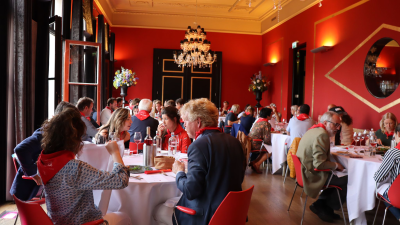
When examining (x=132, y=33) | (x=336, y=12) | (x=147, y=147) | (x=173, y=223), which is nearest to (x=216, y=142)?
(x=173, y=223)

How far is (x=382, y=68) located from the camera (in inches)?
258

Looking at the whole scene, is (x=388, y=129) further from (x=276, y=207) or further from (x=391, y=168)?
(x=391, y=168)

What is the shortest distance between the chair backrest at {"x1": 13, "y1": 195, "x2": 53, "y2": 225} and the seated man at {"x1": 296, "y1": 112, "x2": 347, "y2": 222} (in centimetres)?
298

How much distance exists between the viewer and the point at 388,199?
10.3 ft

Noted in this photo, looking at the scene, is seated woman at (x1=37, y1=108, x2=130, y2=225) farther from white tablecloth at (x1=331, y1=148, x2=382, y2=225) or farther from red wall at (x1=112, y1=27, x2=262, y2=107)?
red wall at (x1=112, y1=27, x2=262, y2=107)

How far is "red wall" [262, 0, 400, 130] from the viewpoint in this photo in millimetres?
6648

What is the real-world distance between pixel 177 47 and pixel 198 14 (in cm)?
152

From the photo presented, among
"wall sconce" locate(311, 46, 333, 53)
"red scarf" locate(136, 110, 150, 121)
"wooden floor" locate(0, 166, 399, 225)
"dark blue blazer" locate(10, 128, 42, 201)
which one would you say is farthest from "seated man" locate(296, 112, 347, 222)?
"wall sconce" locate(311, 46, 333, 53)

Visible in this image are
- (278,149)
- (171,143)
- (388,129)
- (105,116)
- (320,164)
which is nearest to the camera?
(171,143)

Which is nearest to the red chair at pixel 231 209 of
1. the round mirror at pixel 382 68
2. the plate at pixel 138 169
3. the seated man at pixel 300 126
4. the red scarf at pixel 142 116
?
the plate at pixel 138 169

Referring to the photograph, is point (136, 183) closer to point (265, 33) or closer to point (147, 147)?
point (147, 147)

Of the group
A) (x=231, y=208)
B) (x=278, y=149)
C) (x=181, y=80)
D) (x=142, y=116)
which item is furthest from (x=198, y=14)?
(x=231, y=208)

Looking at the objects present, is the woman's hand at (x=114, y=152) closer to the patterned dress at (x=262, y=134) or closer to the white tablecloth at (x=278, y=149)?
the white tablecloth at (x=278, y=149)

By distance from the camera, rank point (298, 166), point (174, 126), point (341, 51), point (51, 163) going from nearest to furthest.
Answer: point (51, 163)
point (298, 166)
point (174, 126)
point (341, 51)
